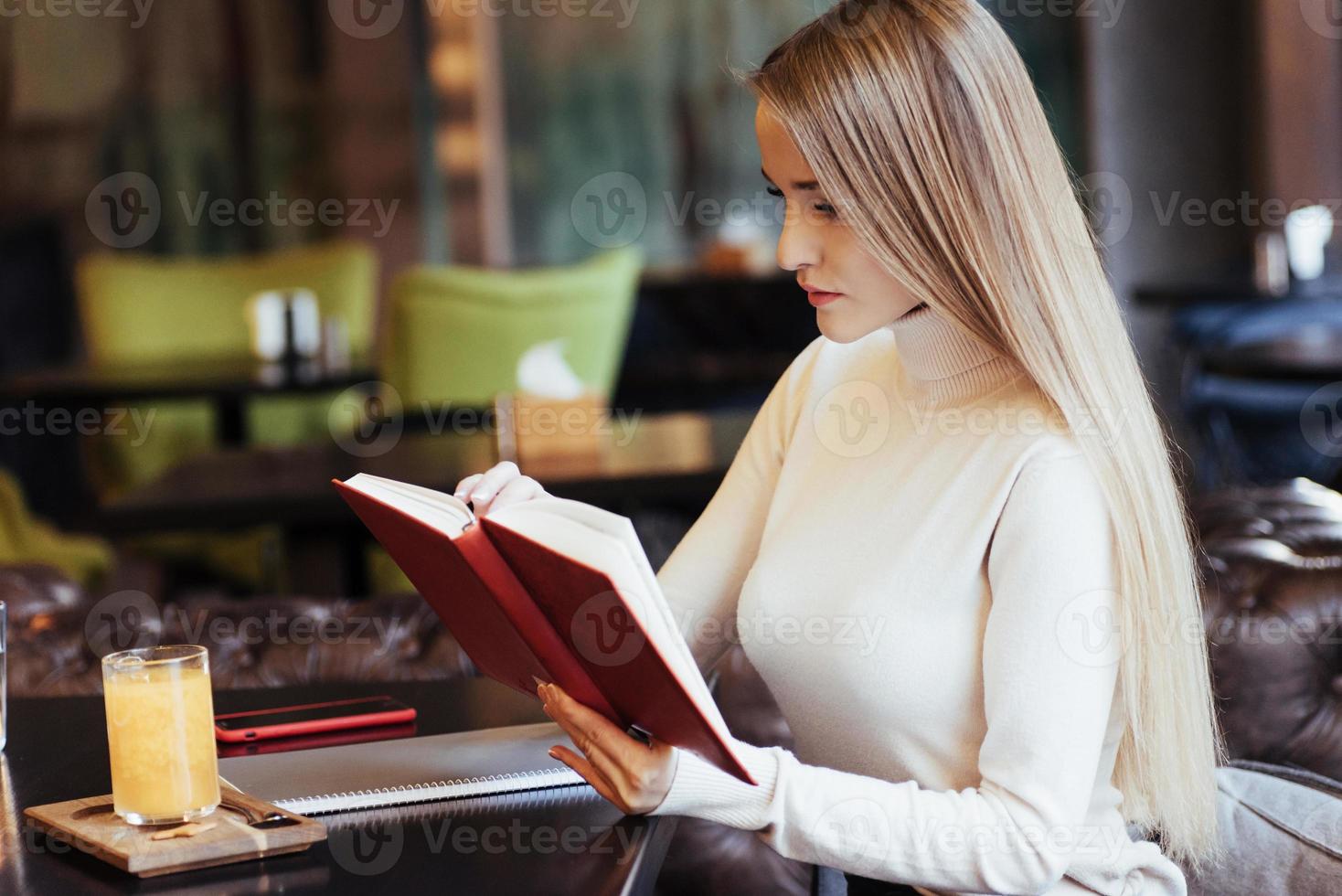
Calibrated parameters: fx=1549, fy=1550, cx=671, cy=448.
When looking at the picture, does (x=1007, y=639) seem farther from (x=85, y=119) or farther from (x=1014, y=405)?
(x=85, y=119)

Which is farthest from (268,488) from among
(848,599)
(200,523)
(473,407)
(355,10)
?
(355,10)

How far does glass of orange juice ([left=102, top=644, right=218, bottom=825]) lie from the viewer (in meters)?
1.04

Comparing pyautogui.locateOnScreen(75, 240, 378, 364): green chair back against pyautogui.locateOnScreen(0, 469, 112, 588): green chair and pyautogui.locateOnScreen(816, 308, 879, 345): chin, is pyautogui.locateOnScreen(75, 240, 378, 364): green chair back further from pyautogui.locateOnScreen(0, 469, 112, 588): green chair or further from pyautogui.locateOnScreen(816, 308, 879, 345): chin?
pyautogui.locateOnScreen(816, 308, 879, 345): chin

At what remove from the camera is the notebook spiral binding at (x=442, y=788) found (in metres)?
1.12

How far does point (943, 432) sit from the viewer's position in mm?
1337

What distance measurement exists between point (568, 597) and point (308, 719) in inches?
17.1

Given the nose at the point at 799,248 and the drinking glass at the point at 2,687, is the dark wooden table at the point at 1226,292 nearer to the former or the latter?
the nose at the point at 799,248

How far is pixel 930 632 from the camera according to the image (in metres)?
1.25

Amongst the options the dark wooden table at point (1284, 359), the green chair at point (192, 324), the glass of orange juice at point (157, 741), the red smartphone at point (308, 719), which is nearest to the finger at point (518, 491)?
the red smartphone at point (308, 719)

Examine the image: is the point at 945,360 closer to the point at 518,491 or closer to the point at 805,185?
the point at 805,185

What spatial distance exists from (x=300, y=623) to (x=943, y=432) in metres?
0.83

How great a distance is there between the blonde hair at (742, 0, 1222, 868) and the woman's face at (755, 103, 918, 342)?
28mm

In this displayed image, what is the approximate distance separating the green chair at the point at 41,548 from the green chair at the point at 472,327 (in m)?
0.83

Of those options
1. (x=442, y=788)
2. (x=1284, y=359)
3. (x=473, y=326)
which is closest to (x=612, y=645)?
(x=442, y=788)
